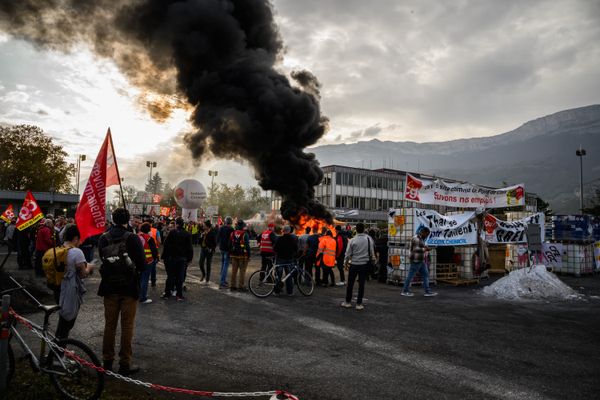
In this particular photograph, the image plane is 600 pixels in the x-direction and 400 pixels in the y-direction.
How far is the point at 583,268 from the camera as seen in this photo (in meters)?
14.8

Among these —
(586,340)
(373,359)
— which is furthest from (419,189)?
(373,359)

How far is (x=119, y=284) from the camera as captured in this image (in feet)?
14.4

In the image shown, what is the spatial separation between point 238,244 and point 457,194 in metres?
7.52

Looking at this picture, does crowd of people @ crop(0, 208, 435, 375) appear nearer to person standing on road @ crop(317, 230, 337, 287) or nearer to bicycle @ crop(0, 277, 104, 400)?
person standing on road @ crop(317, 230, 337, 287)

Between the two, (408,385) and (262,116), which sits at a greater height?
(262,116)

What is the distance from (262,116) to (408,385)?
606 inches

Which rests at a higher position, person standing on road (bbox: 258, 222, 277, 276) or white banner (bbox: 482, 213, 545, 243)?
white banner (bbox: 482, 213, 545, 243)

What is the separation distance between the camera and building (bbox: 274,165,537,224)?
56.4 meters

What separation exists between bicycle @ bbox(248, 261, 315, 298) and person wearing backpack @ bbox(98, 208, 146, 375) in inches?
197

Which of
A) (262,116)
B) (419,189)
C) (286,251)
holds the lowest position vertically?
(286,251)

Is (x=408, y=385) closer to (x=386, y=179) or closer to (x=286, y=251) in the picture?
(x=286, y=251)

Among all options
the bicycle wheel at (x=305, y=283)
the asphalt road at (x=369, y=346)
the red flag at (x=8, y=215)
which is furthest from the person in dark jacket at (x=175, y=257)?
the red flag at (x=8, y=215)

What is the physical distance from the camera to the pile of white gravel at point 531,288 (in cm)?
975

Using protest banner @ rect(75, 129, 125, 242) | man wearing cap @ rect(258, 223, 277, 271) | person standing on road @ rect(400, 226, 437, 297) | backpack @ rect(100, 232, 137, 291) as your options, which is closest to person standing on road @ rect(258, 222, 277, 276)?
man wearing cap @ rect(258, 223, 277, 271)
